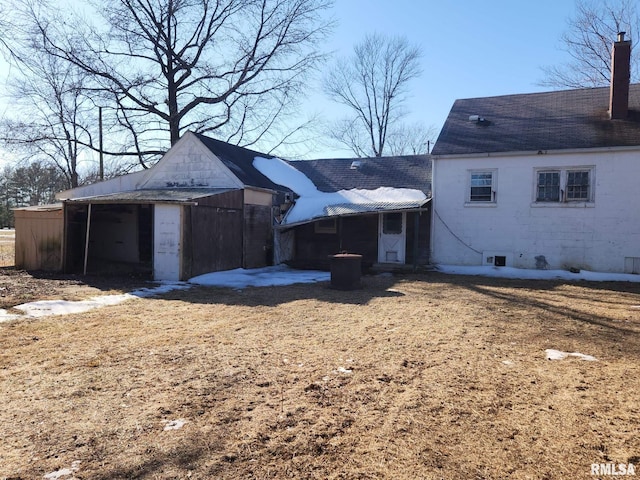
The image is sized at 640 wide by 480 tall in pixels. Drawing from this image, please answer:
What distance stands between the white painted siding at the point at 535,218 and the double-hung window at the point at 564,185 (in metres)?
0.17

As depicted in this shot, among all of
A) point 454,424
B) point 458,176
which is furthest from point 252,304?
point 458,176

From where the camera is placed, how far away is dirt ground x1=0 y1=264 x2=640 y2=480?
272cm

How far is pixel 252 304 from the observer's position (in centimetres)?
842

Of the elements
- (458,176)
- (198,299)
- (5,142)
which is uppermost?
(5,142)

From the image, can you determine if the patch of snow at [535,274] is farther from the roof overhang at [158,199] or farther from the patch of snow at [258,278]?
the roof overhang at [158,199]

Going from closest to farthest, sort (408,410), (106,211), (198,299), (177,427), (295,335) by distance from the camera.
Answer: (177,427) → (408,410) → (295,335) → (198,299) → (106,211)

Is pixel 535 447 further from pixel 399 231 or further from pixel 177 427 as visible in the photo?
pixel 399 231

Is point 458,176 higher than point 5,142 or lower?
lower

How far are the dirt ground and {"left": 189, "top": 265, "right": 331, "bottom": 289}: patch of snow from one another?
4003 millimetres

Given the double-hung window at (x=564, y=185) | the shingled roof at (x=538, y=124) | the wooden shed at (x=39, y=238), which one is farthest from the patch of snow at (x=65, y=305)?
the double-hung window at (x=564, y=185)

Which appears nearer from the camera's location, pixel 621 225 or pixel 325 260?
pixel 621 225

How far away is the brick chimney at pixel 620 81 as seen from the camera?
1417 cm

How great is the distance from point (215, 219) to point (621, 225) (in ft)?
41.0

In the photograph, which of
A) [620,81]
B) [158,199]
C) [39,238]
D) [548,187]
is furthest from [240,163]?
[620,81]
